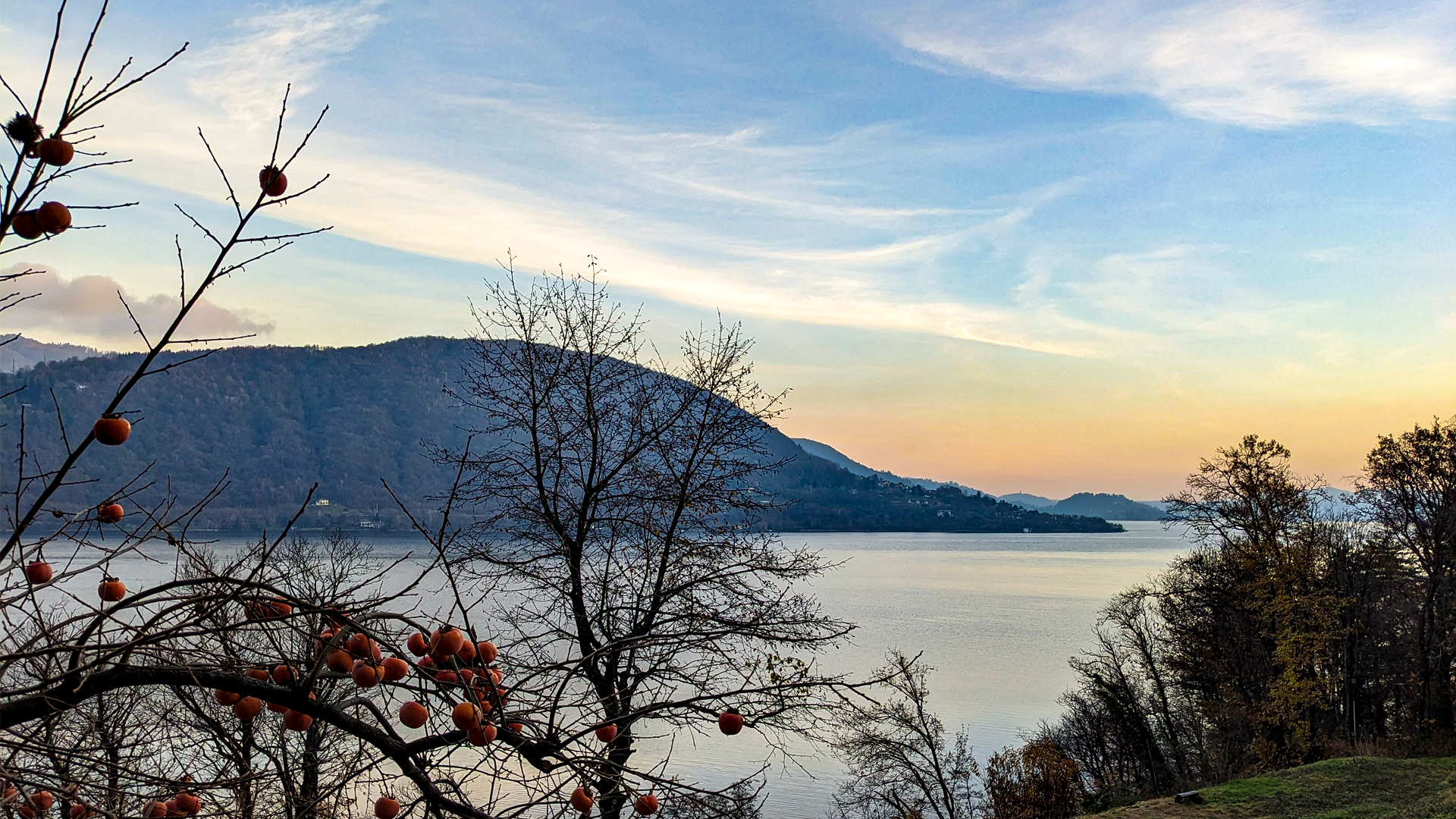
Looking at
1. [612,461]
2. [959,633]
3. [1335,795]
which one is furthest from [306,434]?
[1335,795]

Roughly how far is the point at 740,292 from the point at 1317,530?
16380mm

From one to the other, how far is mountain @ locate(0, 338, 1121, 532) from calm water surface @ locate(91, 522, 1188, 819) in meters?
6.72

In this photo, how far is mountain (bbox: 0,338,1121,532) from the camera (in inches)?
2640

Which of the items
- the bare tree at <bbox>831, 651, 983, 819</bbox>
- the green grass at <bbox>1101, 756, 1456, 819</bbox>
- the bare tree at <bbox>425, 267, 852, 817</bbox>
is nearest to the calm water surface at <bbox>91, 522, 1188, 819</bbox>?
the bare tree at <bbox>831, 651, 983, 819</bbox>

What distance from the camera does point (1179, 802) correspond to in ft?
50.8

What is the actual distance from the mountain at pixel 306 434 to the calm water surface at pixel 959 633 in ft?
22.1

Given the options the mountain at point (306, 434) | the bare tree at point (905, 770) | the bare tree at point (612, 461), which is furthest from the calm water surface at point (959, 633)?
the mountain at point (306, 434)

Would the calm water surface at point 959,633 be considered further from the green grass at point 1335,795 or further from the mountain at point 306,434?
the mountain at point 306,434

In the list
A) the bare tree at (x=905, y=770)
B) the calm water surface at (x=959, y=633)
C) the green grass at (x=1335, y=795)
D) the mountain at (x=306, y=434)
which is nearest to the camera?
the green grass at (x=1335, y=795)

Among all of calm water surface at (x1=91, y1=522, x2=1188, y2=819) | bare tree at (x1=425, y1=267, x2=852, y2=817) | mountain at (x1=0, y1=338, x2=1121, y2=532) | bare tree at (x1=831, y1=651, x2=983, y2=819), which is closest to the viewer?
bare tree at (x1=425, y1=267, x2=852, y2=817)

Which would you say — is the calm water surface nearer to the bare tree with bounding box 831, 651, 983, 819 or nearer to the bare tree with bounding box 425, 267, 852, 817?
the bare tree with bounding box 831, 651, 983, 819

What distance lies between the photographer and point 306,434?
96.3 m

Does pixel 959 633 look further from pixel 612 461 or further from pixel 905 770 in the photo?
pixel 612 461

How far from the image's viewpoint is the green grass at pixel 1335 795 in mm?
13445
